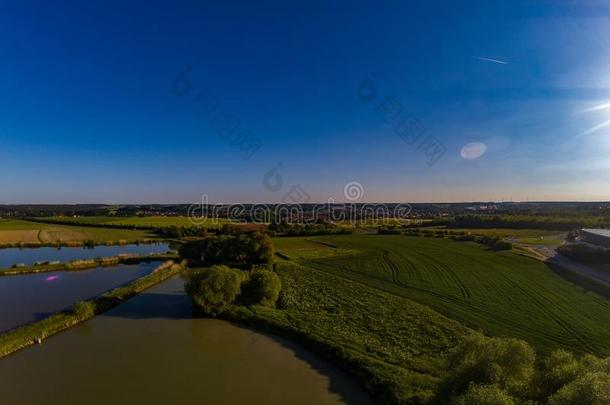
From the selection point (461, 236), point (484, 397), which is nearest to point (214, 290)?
point (484, 397)

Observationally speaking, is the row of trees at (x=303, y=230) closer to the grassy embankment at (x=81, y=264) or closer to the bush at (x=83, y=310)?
the grassy embankment at (x=81, y=264)

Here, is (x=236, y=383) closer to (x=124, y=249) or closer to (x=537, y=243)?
(x=124, y=249)

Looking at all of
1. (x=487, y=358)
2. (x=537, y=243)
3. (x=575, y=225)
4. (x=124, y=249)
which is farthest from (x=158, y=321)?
(x=575, y=225)

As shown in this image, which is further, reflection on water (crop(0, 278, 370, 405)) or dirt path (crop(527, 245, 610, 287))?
dirt path (crop(527, 245, 610, 287))

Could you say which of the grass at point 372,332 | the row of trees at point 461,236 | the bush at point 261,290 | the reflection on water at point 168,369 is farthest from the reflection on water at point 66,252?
the row of trees at point 461,236

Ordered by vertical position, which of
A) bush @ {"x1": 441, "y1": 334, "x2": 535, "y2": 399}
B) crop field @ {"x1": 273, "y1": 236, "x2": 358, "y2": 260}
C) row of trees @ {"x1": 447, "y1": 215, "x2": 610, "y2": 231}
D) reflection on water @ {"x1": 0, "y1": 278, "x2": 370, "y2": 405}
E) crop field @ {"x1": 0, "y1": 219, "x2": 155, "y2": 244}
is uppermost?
row of trees @ {"x1": 447, "y1": 215, "x2": 610, "y2": 231}

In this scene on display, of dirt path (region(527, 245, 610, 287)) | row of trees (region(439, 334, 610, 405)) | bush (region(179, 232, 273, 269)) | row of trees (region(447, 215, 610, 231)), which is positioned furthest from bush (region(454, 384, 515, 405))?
row of trees (region(447, 215, 610, 231))

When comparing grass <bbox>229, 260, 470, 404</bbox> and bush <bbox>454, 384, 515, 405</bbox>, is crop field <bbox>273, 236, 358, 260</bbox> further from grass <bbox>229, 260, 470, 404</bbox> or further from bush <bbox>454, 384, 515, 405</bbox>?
bush <bbox>454, 384, 515, 405</bbox>
